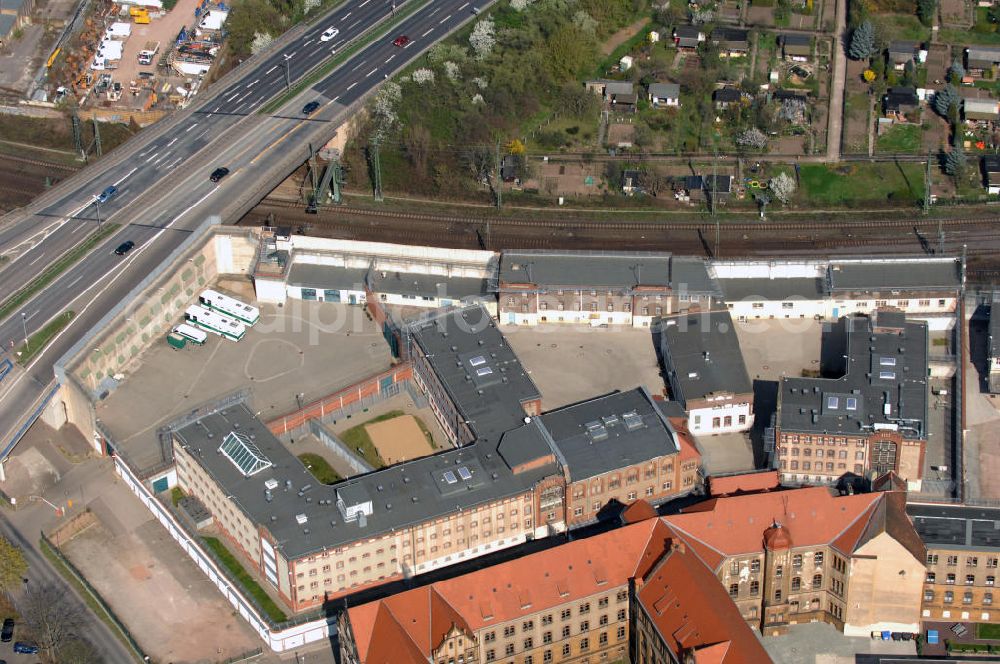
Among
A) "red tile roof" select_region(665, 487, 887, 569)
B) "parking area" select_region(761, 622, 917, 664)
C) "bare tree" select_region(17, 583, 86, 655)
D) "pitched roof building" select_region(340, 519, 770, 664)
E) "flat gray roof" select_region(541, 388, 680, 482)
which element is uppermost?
"flat gray roof" select_region(541, 388, 680, 482)

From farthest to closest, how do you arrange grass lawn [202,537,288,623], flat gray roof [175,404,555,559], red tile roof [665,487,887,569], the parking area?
grass lawn [202,537,288,623] < flat gray roof [175,404,555,559] < the parking area < red tile roof [665,487,887,569]

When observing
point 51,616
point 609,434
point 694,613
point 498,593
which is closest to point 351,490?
point 498,593

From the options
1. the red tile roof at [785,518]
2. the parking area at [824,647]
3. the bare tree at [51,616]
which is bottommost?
the parking area at [824,647]

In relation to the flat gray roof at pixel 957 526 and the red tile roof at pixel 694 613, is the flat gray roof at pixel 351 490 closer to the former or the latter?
the red tile roof at pixel 694 613

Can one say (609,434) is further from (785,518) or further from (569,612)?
(569,612)

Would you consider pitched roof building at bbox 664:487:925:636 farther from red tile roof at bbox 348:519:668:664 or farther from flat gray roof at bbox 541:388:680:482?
flat gray roof at bbox 541:388:680:482

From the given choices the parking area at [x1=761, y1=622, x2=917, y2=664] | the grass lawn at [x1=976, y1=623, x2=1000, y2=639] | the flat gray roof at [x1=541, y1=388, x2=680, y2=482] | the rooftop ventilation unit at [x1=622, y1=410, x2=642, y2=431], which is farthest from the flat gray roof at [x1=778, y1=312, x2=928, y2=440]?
the parking area at [x1=761, y1=622, x2=917, y2=664]

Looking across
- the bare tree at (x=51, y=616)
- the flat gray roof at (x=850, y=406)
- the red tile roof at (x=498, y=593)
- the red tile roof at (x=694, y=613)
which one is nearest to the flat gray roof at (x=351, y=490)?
the red tile roof at (x=498, y=593)
